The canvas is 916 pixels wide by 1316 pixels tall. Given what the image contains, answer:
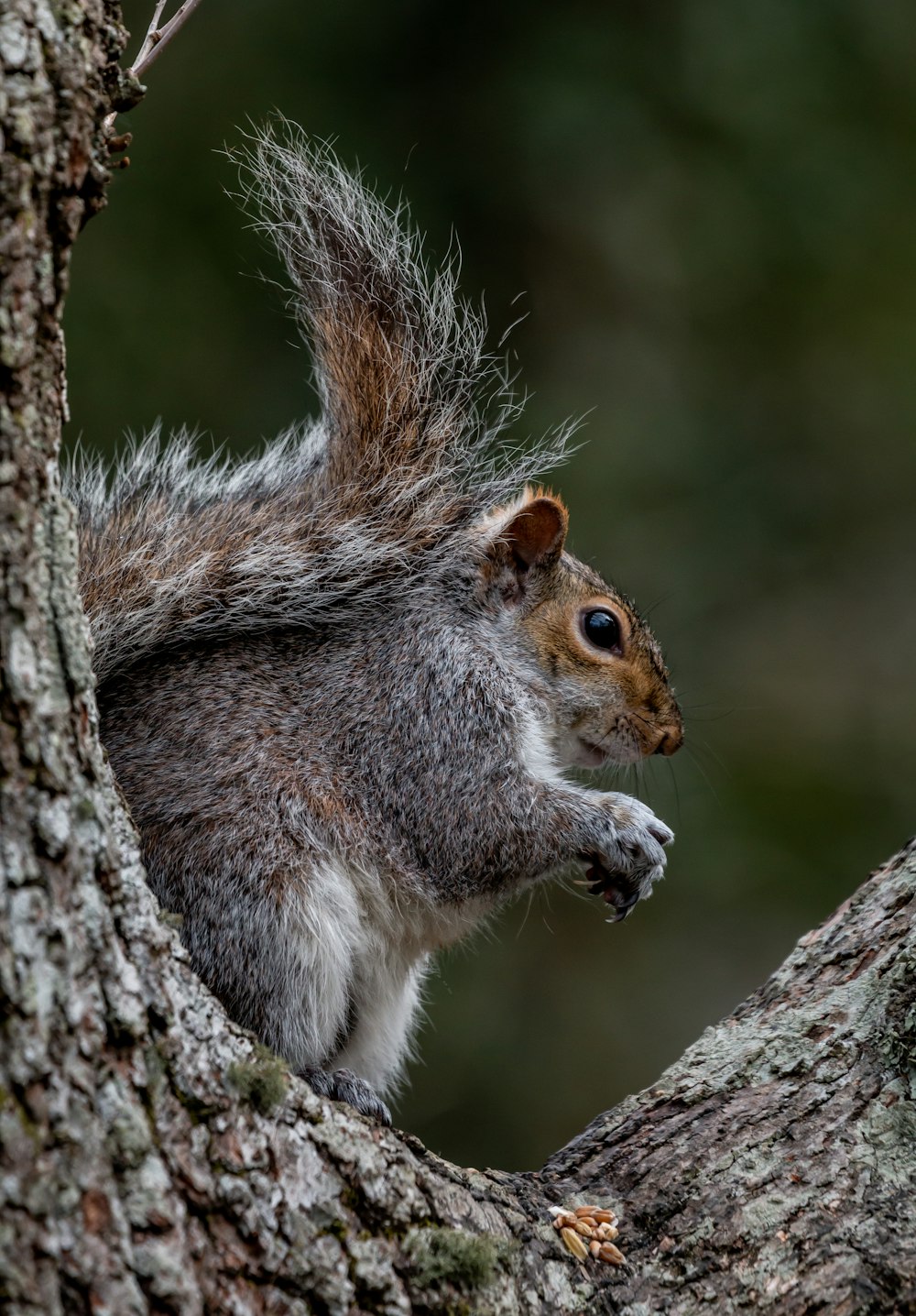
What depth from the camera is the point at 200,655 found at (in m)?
2.15

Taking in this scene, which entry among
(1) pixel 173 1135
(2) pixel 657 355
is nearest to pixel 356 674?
(1) pixel 173 1135

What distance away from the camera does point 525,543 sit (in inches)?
99.3

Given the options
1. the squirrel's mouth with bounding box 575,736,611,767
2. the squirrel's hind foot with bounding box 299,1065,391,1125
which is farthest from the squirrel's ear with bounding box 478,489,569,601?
the squirrel's hind foot with bounding box 299,1065,391,1125

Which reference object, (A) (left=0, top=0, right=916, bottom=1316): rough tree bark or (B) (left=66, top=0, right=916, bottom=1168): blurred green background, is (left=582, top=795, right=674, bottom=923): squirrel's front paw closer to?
(A) (left=0, top=0, right=916, bottom=1316): rough tree bark

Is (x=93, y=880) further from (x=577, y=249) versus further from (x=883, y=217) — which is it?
(x=883, y=217)

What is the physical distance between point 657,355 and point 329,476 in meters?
3.06

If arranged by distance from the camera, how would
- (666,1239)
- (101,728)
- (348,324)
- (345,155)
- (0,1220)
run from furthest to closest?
(345,155), (348,324), (101,728), (666,1239), (0,1220)

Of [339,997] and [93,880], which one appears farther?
[339,997]

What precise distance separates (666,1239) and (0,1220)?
34.1 inches

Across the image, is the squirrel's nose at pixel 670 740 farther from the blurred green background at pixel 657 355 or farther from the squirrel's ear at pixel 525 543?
the blurred green background at pixel 657 355

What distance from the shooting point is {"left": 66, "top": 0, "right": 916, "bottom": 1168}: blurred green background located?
179 inches

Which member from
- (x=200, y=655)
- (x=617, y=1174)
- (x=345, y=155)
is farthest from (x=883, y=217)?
(x=617, y=1174)

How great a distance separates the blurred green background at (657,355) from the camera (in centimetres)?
456

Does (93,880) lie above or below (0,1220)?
above
